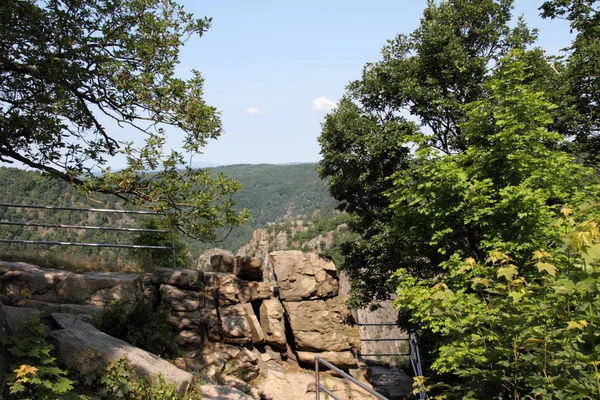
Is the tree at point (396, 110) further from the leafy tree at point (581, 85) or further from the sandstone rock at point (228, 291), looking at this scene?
the sandstone rock at point (228, 291)

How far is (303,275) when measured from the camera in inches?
566

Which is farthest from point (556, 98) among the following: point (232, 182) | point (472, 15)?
point (232, 182)

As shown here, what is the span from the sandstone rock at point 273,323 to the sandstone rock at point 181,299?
168cm

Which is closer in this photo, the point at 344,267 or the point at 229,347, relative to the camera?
the point at 229,347

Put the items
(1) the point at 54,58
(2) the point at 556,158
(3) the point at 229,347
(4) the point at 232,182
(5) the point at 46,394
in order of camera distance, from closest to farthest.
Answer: (5) the point at 46,394, (1) the point at 54,58, (4) the point at 232,182, (2) the point at 556,158, (3) the point at 229,347

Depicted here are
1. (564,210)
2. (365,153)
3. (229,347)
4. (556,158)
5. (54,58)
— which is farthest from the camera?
(365,153)

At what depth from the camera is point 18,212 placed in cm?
4312

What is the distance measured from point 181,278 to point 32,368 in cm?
619

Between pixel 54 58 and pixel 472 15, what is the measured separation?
14250 mm

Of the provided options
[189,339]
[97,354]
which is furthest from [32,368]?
[189,339]

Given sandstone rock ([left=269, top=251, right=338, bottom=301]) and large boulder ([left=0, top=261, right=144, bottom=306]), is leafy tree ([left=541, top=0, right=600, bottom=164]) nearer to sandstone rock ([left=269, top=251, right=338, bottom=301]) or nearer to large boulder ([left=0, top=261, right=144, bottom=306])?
sandstone rock ([left=269, top=251, right=338, bottom=301])

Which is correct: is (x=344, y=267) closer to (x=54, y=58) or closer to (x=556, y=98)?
(x=556, y=98)

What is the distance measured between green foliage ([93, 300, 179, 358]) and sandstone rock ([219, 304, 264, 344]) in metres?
1.58

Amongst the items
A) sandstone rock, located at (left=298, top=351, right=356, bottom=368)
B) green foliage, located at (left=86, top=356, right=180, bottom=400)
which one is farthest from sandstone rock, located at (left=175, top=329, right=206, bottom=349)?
green foliage, located at (left=86, top=356, right=180, bottom=400)
